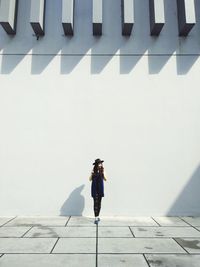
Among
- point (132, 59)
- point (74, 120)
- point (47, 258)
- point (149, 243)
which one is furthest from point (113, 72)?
point (47, 258)

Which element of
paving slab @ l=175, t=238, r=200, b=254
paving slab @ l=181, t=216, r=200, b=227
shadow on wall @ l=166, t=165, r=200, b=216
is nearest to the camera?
paving slab @ l=175, t=238, r=200, b=254

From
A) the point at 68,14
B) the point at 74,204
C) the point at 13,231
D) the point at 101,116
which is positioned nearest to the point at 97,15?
the point at 68,14

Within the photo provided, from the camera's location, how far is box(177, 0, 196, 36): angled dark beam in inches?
313

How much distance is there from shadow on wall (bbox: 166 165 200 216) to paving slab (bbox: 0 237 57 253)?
4.22 metres

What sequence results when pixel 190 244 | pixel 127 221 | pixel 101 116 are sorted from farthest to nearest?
pixel 101 116 → pixel 127 221 → pixel 190 244

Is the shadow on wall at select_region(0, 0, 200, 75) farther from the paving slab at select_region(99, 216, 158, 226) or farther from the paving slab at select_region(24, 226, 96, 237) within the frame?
the paving slab at select_region(24, 226, 96, 237)

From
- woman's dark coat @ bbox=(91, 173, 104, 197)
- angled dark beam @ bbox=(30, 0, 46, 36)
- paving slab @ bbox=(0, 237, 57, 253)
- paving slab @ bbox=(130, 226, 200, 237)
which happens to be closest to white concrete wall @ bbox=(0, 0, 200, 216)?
angled dark beam @ bbox=(30, 0, 46, 36)

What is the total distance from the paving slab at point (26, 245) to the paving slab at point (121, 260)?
3.54 ft

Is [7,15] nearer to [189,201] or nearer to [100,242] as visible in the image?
[100,242]

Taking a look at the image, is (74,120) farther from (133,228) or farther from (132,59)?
(133,228)

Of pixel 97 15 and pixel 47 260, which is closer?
pixel 47 260

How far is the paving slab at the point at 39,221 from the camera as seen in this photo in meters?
6.76

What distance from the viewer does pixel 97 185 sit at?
7070 mm

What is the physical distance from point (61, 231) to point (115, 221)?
1.79m
